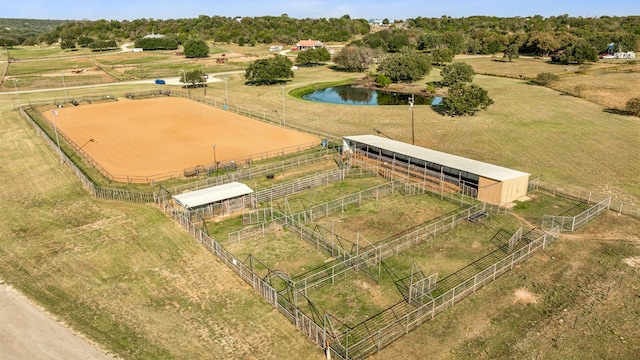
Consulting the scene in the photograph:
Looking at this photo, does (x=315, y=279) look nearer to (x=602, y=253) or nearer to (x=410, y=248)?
(x=410, y=248)

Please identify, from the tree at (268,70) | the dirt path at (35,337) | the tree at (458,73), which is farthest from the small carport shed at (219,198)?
the tree at (458,73)

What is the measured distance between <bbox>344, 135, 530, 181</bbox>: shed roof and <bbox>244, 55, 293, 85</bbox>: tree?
187 ft

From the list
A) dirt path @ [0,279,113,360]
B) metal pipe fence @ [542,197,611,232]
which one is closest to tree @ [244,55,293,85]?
metal pipe fence @ [542,197,611,232]

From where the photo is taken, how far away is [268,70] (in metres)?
100

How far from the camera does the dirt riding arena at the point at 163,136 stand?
49125mm

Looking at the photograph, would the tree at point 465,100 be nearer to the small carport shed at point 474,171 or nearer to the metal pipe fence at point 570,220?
the small carport shed at point 474,171

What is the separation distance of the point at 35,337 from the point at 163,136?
132ft

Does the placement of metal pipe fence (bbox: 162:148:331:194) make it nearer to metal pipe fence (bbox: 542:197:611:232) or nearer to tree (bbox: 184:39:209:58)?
metal pipe fence (bbox: 542:197:611:232)

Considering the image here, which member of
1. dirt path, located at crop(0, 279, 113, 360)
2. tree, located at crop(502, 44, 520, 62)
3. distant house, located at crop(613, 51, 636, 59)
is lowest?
dirt path, located at crop(0, 279, 113, 360)

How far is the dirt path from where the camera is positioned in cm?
2108

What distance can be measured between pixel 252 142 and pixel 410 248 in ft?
103

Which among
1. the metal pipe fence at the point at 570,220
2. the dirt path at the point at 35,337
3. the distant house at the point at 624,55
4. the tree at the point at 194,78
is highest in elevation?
the distant house at the point at 624,55

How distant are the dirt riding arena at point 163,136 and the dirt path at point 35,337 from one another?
2155 cm

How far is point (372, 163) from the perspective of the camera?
1853 inches
